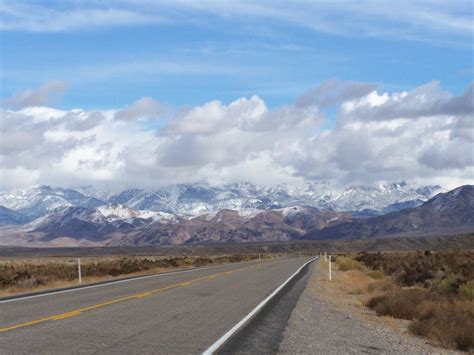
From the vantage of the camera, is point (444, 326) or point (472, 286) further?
point (472, 286)

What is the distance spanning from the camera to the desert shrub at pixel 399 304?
18016mm

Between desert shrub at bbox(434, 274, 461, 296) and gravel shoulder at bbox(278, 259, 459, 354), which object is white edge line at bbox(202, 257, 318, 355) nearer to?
gravel shoulder at bbox(278, 259, 459, 354)

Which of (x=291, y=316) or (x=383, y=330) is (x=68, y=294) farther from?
(x=383, y=330)

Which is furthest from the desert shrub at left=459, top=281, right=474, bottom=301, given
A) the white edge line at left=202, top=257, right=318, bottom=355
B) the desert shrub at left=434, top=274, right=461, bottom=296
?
the white edge line at left=202, top=257, right=318, bottom=355

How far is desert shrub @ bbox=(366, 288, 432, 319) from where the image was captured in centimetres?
1802

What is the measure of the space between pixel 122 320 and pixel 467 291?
12035 mm

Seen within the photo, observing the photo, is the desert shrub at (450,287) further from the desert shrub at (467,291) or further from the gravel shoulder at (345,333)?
the gravel shoulder at (345,333)

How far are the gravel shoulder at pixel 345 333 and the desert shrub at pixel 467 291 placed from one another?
11.6 ft

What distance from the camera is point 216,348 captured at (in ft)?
39.1

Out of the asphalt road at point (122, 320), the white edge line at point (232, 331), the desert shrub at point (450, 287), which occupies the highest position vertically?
the asphalt road at point (122, 320)

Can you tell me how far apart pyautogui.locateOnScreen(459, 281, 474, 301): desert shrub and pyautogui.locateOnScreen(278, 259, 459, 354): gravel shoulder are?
3.53 m

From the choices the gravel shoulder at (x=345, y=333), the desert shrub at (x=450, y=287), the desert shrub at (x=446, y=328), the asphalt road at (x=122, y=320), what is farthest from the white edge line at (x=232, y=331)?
the desert shrub at (x=450, y=287)

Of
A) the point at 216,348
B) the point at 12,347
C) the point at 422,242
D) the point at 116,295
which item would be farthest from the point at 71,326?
the point at 422,242

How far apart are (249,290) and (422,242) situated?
174 m
